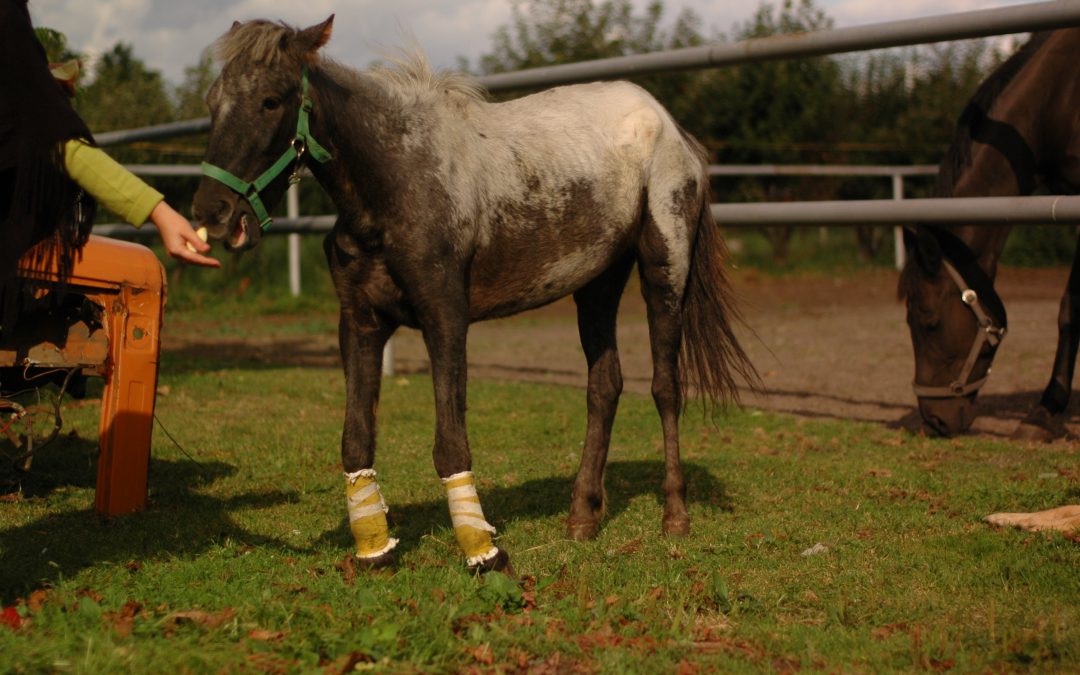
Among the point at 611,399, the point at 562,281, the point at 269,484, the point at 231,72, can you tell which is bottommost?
the point at 269,484

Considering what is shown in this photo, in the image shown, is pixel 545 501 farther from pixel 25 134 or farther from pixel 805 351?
pixel 805 351

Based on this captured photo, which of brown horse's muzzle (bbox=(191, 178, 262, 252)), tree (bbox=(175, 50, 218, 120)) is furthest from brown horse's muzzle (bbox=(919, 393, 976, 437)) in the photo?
tree (bbox=(175, 50, 218, 120))

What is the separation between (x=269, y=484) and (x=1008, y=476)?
3.89 metres

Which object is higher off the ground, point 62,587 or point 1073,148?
point 1073,148

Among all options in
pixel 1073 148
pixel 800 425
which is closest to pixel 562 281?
pixel 800 425

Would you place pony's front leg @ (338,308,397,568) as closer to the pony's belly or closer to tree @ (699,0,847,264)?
the pony's belly

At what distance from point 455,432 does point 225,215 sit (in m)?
1.14

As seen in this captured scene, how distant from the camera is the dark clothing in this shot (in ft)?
10.4

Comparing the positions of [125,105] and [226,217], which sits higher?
[125,105]

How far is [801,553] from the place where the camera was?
14.7 feet

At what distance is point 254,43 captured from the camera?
3.73 m

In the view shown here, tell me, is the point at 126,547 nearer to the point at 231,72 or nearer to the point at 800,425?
the point at 231,72

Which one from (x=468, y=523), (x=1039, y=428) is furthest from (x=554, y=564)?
(x=1039, y=428)

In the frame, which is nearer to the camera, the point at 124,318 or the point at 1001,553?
the point at 1001,553
